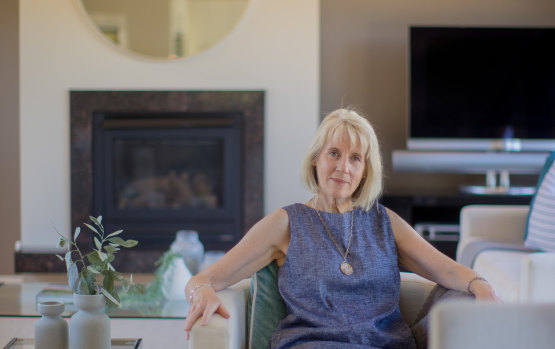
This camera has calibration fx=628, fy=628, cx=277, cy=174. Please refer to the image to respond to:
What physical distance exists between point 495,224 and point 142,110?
2.19 meters

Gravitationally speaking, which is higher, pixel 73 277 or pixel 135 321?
pixel 73 277

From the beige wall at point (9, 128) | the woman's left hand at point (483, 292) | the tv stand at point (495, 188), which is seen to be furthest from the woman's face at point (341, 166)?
the beige wall at point (9, 128)

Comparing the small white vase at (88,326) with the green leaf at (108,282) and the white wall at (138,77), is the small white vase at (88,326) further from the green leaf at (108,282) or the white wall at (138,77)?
the white wall at (138,77)

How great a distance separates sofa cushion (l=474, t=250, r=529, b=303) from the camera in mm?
2207

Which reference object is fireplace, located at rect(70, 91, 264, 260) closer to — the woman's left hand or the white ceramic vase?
the white ceramic vase

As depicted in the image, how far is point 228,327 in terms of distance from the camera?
1326 millimetres

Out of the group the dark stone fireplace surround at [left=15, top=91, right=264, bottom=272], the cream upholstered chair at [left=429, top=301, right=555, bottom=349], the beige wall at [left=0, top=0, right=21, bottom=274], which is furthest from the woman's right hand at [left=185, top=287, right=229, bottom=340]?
the beige wall at [left=0, top=0, right=21, bottom=274]

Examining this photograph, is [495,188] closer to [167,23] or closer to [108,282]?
[167,23]

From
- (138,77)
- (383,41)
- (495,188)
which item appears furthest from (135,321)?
(383,41)

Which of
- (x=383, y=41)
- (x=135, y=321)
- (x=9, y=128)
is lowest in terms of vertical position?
(x=135, y=321)

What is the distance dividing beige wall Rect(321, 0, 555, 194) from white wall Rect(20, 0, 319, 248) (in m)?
0.28

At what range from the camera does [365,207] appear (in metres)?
1.65

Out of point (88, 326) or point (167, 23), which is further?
point (167, 23)

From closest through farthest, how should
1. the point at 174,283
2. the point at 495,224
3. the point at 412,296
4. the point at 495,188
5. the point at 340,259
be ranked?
the point at 340,259 → the point at 412,296 → the point at 174,283 → the point at 495,224 → the point at 495,188
